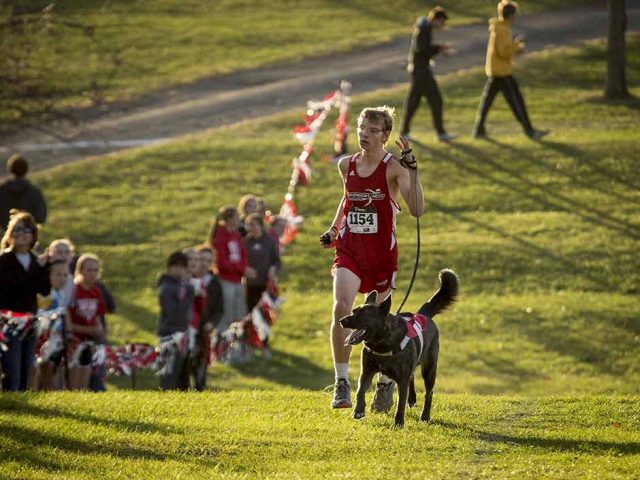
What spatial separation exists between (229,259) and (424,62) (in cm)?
803

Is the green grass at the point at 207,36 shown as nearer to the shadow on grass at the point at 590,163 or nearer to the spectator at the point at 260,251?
the shadow on grass at the point at 590,163

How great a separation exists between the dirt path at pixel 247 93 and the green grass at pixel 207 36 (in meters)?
0.78

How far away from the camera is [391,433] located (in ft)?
33.6

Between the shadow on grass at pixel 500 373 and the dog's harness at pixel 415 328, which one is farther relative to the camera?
the shadow on grass at pixel 500 373

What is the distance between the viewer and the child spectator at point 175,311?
16328mm

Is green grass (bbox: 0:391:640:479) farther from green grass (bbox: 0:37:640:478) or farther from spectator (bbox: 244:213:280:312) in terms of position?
spectator (bbox: 244:213:280:312)

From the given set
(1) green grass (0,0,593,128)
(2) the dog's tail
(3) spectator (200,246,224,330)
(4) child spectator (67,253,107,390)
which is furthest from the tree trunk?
(2) the dog's tail

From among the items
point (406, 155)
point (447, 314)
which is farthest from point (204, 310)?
point (406, 155)

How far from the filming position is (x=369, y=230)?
34.8 ft

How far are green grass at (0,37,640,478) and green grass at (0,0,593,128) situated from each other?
231 inches

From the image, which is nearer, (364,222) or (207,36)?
(364,222)

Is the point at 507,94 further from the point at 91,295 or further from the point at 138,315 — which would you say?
the point at 91,295

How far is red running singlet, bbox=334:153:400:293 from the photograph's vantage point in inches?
416

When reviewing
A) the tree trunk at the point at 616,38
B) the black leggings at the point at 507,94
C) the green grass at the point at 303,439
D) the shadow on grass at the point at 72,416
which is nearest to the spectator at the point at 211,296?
the green grass at the point at 303,439
